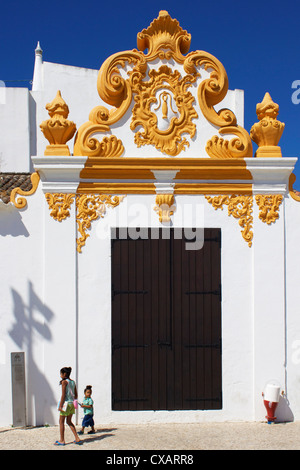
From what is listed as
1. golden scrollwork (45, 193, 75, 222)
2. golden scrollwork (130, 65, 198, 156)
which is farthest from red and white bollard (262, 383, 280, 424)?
golden scrollwork (45, 193, 75, 222)

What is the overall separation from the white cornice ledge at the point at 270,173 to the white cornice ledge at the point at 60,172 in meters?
2.50

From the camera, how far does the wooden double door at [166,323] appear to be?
7723 millimetres

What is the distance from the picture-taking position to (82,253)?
7758mm

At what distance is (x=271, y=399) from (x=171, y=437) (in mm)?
1566

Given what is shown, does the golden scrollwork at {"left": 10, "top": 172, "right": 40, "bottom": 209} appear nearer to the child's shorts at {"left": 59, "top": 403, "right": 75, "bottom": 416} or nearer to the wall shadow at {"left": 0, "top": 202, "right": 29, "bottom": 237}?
the wall shadow at {"left": 0, "top": 202, "right": 29, "bottom": 237}

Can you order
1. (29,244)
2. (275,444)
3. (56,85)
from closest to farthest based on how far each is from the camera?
(275,444)
(29,244)
(56,85)

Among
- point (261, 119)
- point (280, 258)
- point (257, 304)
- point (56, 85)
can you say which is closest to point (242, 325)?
point (257, 304)

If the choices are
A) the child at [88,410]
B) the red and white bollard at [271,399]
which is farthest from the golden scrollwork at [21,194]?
the red and white bollard at [271,399]

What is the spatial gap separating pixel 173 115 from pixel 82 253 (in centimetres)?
248

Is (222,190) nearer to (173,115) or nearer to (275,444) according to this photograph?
(173,115)

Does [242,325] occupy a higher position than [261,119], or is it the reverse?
[261,119]

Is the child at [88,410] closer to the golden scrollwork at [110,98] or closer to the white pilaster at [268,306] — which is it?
the white pilaster at [268,306]

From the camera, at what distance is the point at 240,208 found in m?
7.90
